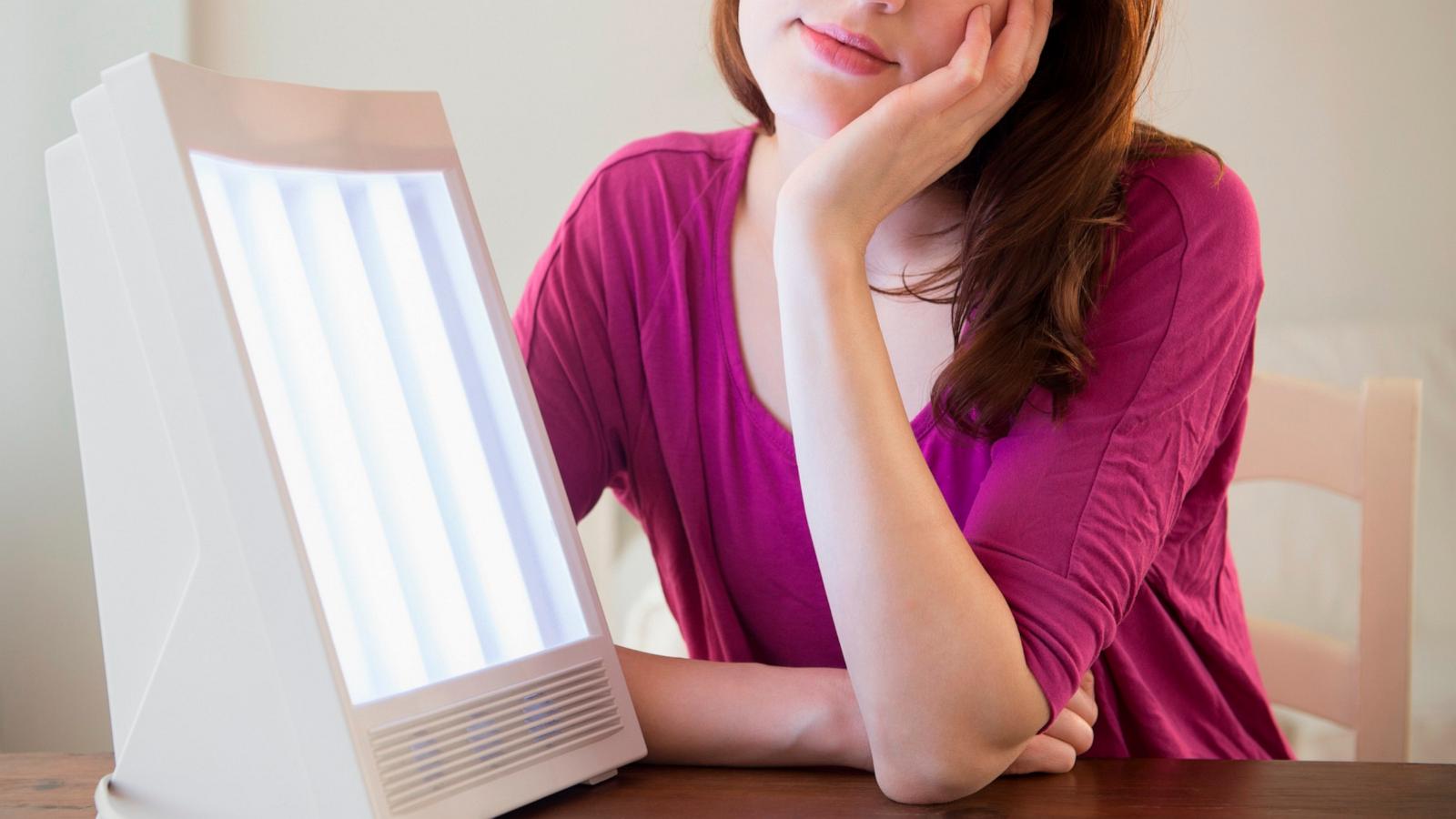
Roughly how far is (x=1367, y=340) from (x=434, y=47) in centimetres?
174

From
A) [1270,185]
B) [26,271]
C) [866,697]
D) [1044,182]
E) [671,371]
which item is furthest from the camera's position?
[1270,185]

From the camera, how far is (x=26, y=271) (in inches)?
74.9

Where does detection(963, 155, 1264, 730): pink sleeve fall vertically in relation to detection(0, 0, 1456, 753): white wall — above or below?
below

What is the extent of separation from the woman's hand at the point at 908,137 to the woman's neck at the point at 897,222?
148 millimetres

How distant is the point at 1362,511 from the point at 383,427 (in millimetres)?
966

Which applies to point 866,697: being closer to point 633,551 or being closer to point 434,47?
point 633,551

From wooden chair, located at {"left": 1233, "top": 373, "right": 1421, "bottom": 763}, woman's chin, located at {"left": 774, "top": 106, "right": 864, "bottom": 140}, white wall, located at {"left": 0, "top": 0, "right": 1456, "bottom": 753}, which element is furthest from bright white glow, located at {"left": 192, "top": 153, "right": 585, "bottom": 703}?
white wall, located at {"left": 0, "top": 0, "right": 1456, "bottom": 753}

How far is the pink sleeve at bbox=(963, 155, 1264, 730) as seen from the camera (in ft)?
2.26

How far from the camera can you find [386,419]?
606 mm

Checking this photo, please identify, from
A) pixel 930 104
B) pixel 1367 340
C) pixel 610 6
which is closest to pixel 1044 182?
pixel 930 104

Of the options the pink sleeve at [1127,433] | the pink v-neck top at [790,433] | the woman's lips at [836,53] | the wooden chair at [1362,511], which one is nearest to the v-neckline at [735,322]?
the pink v-neck top at [790,433]

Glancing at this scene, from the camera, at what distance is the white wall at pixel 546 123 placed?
76.2 inches

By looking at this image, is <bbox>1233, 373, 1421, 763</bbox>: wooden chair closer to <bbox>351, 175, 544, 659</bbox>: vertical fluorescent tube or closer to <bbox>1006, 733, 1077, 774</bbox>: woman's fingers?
<bbox>1006, 733, 1077, 774</bbox>: woman's fingers

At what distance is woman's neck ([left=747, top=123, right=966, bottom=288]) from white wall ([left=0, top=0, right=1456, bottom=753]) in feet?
3.71
